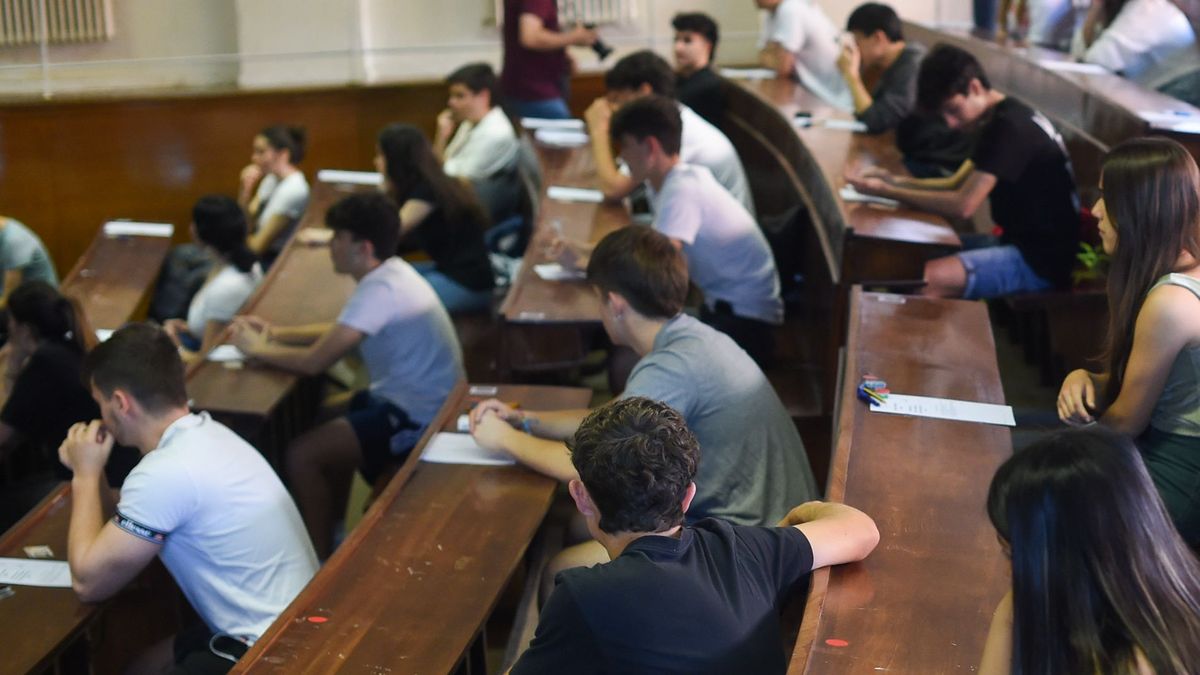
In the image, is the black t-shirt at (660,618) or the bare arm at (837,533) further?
the bare arm at (837,533)

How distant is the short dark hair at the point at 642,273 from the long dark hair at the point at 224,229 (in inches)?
103

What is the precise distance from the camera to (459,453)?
312 centimetres

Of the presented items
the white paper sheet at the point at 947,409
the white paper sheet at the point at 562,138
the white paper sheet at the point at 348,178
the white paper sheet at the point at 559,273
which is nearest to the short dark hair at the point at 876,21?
the white paper sheet at the point at 562,138

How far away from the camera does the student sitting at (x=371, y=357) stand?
13.3 feet

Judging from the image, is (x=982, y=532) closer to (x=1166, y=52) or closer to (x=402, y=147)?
(x=402, y=147)

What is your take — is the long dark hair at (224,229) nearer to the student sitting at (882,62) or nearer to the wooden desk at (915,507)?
the student sitting at (882,62)

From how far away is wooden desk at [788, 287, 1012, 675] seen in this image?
195 centimetres

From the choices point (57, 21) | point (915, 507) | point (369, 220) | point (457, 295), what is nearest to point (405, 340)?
point (369, 220)

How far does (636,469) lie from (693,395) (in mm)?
847

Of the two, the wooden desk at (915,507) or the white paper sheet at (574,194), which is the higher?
the wooden desk at (915,507)

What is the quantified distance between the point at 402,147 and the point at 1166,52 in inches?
123

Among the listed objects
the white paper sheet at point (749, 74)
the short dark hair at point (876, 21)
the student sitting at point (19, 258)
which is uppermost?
the short dark hair at point (876, 21)

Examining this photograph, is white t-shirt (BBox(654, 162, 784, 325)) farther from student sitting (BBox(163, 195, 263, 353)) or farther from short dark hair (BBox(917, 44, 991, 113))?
student sitting (BBox(163, 195, 263, 353))

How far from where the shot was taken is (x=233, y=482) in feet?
9.30
